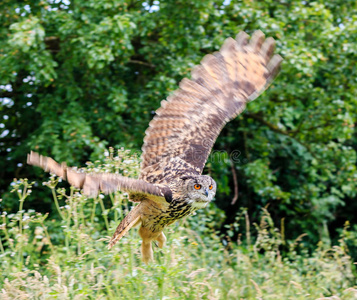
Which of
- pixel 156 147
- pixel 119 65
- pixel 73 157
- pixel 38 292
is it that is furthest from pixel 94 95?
pixel 38 292

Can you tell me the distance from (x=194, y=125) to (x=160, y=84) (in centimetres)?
166

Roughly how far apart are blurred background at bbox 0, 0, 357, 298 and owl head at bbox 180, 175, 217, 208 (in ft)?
5.65

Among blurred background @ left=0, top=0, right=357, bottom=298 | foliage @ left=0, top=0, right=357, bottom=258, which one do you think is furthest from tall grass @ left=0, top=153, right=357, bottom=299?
foliage @ left=0, top=0, right=357, bottom=258

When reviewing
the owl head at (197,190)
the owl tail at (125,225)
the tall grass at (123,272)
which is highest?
the owl head at (197,190)

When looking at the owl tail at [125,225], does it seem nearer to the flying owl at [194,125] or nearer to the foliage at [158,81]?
the flying owl at [194,125]

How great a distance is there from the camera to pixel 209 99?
184 inches

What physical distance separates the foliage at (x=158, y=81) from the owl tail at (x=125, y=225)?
1821 millimetres

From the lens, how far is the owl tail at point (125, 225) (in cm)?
385

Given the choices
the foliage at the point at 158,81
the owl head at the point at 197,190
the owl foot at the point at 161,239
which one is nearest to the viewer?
the owl head at the point at 197,190

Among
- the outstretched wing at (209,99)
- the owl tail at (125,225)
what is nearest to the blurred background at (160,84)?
the outstretched wing at (209,99)

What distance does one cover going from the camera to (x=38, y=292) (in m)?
3.49

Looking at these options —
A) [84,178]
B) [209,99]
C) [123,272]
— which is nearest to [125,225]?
[123,272]

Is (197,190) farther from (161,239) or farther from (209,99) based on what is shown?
(209,99)

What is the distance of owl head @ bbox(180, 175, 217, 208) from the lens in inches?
149
